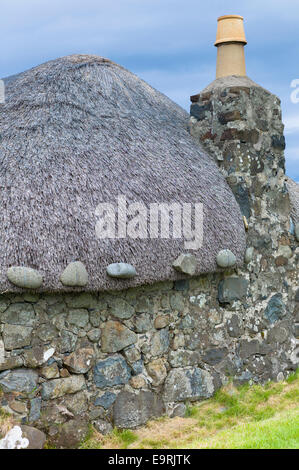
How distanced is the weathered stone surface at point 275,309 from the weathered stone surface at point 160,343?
1946mm

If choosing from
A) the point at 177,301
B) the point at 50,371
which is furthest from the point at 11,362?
the point at 177,301

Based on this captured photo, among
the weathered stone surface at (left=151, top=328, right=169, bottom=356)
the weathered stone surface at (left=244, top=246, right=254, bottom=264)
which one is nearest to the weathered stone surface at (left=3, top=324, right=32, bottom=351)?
the weathered stone surface at (left=151, top=328, right=169, bottom=356)

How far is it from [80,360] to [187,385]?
60.6 inches

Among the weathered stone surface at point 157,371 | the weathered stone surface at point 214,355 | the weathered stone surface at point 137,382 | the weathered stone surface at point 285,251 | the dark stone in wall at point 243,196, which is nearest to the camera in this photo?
the weathered stone surface at point 137,382

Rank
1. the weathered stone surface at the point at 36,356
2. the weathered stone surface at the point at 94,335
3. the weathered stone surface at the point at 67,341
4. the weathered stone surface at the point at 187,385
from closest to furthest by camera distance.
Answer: the weathered stone surface at the point at 36,356
the weathered stone surface at the point at 67,341
the weathered stone surface at the point at 94,335
the weathered stone surface at the point at 187,385

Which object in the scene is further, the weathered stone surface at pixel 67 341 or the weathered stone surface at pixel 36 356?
the weathered stone surface at pixel 67 341

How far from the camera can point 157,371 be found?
679 centimetres

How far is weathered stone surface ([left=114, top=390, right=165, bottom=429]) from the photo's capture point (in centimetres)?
644

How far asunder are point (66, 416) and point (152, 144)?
355cm

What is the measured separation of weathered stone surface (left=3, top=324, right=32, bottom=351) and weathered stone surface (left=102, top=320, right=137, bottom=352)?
0.84 meters

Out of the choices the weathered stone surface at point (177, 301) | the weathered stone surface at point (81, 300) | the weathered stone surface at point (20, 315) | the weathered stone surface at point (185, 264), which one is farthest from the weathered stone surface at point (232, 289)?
the weathered stone surface at point (20, 315)

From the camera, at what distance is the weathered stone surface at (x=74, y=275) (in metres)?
5.84

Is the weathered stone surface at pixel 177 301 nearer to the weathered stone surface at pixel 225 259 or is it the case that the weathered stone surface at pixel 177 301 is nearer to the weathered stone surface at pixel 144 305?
the weathered stone surface at pixel 144 305
